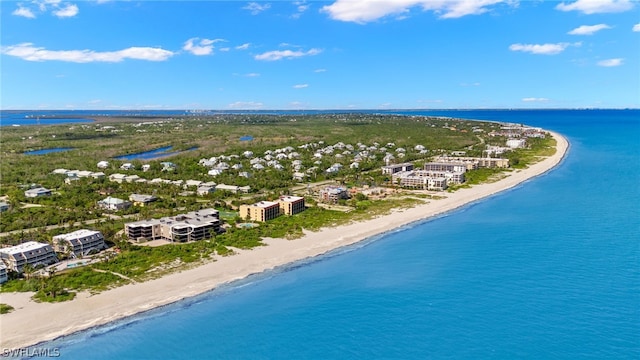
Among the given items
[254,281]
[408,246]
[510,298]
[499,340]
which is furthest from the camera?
[408,246]

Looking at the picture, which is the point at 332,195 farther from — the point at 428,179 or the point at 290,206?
the point at 428,179

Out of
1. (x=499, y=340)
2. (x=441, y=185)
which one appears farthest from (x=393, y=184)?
Answer: (x=499, y=340)

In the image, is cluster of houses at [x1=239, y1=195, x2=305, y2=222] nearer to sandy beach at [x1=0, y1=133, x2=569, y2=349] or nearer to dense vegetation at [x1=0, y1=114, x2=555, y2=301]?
dense vegetation at [x1=0, y1=114, x2=555, y2=301]

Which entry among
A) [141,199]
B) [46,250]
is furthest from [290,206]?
[46,250]

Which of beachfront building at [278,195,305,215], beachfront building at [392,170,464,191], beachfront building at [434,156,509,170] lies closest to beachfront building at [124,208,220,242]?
beachfront building at [278,195,305,215]

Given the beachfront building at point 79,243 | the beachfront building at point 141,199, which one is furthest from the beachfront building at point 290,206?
the beachfront building at point 79,243

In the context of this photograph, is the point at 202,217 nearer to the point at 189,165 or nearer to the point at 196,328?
the point at 196,328
